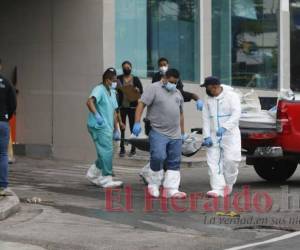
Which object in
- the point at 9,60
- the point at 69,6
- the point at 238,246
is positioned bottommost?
the point at 238,246

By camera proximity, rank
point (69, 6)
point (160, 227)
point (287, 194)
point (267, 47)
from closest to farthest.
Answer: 1. point (160, 227)
2. point (287, 194)
3. point (69, 6)
4. point (267, 47)

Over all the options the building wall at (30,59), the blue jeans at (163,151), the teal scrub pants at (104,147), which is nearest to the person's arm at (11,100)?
the teal scrub pants at (104,147)

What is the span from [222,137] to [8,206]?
11.0ft

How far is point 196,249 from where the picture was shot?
7.46 m

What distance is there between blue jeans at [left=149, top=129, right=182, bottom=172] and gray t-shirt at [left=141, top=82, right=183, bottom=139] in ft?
0.26

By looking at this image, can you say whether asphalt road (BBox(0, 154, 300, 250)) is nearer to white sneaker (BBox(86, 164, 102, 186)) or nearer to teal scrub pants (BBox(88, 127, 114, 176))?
white sneaker (BBox(86, 164, 102, 186))

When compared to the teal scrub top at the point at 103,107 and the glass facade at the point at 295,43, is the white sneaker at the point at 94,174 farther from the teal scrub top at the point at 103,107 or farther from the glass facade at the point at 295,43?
the glass facade at the point at 295,43

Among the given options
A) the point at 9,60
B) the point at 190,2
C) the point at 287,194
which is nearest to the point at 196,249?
the point at 287,194

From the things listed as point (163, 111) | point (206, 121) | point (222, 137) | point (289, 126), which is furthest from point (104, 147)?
point (289, 126)

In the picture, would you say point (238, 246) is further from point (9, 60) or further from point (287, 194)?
point (9, 60)

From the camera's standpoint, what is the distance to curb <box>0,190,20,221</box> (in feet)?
29.0

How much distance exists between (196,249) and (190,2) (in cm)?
1180

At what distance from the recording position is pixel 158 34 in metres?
17.5

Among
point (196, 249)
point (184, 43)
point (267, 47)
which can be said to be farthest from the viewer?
point (267, 47)
